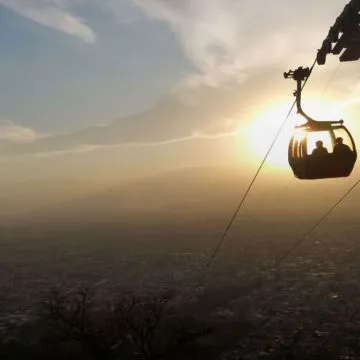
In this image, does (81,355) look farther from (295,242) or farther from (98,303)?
(295,242)

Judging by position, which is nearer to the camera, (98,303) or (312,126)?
(312,126)

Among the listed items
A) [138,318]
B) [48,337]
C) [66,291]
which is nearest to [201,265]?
[66,291]

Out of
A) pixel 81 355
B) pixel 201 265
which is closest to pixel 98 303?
pixel 81 355

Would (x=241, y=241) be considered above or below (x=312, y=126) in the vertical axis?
below

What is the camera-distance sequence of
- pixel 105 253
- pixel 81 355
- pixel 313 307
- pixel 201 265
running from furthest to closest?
1. pixel 105 253
2. pixel 201 265
3. pixel 313 307
4. pixel 81 355

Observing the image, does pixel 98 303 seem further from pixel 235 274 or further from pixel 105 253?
pixel 105 253

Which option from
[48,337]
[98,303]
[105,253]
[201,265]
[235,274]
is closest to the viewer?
[48,337]
